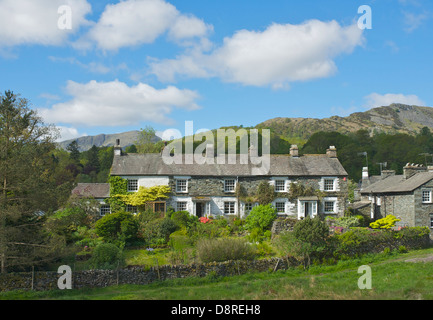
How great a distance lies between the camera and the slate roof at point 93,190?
33.2 m

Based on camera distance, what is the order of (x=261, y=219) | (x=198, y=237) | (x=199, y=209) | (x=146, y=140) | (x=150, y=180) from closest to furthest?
(x=198, y=237), (x=261, y=219), (x=150, y=180), (x=199, y=209), (x=146, y=140)

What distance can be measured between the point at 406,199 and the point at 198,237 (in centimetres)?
2179

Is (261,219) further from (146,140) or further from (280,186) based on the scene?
(146,140)

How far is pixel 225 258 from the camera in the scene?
2130cm

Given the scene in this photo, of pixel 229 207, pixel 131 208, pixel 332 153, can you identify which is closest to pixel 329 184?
pixel 332 153

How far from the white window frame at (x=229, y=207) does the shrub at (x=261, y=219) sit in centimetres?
338

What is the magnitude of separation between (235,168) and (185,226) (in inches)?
371

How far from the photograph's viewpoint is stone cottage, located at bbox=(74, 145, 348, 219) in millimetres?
34000

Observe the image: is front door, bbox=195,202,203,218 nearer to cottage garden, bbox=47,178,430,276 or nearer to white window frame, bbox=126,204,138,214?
cottage garden, bbox=47,178,430,276

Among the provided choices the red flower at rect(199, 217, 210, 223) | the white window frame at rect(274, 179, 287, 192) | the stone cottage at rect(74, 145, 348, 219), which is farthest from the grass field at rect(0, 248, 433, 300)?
the white window frame at rect(274, 179, 287, 192)

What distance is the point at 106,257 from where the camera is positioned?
2056cm
